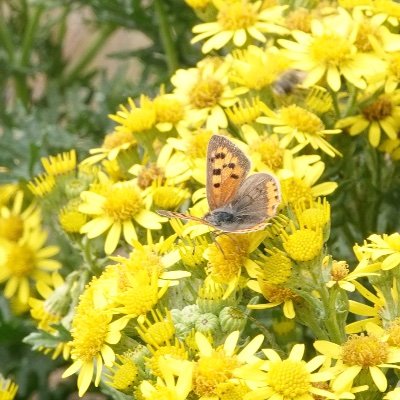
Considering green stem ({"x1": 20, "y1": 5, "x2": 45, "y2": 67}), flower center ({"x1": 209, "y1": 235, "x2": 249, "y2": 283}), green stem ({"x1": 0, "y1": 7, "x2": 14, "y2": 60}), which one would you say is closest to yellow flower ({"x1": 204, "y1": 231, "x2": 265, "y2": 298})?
flower center ({"x1": 209, "y1": 235, "x2": 249, "y2": 283})

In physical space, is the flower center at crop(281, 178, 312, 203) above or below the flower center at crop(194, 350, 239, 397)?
above

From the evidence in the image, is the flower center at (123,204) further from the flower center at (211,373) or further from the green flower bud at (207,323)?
the flower center at (211,373)

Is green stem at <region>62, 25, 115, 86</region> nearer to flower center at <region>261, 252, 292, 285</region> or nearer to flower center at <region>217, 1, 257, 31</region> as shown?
flower center at <region>217, 1, 257, 31</region>

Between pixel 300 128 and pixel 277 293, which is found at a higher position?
pixel 300 128

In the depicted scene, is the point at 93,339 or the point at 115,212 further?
the point at 115,212

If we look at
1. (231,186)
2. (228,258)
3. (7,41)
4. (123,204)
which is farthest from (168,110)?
(7,41)

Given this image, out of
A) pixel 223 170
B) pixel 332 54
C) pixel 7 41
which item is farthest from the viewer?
pixel 7 41

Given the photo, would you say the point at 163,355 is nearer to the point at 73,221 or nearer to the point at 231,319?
the point at 231,319

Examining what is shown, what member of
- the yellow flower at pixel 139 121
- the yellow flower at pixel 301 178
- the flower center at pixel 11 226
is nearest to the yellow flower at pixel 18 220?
the flower center at pixel 11 226
